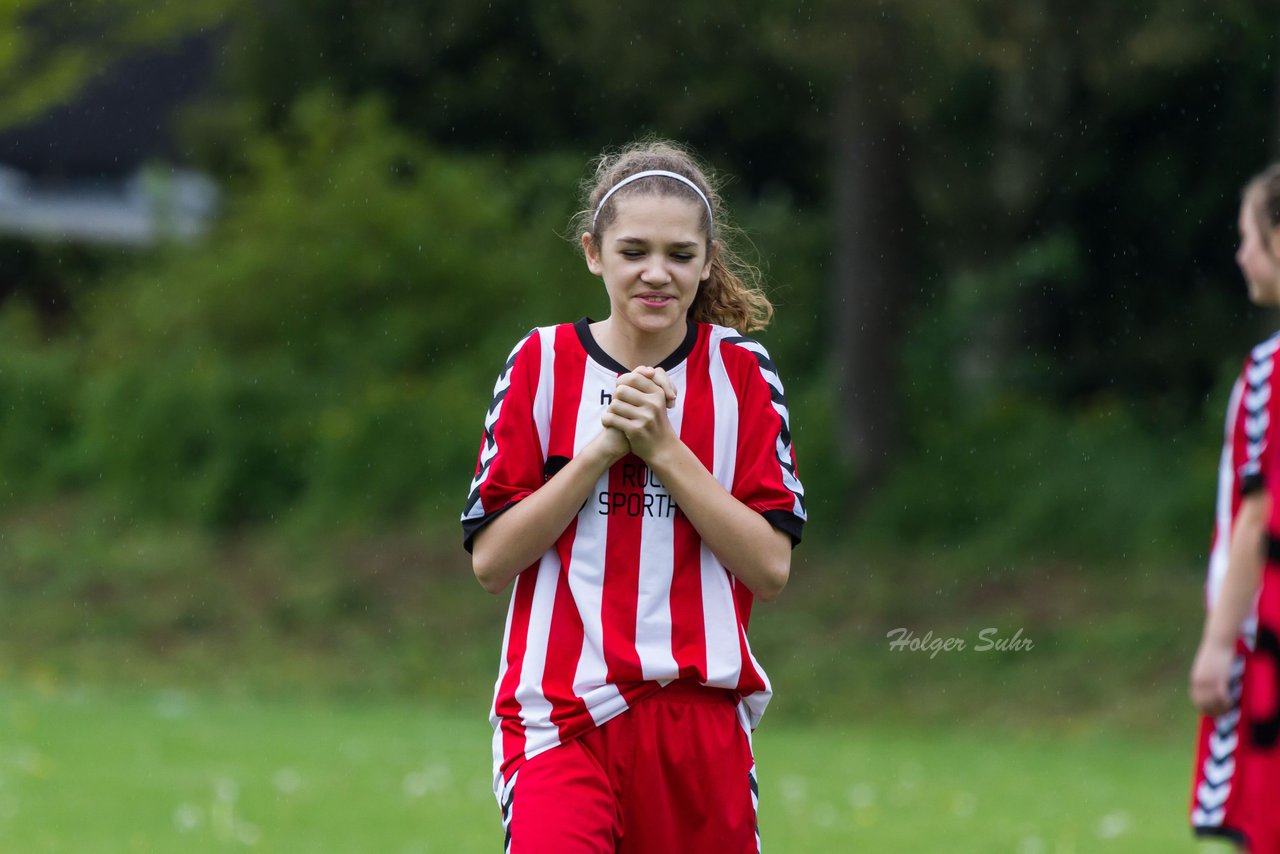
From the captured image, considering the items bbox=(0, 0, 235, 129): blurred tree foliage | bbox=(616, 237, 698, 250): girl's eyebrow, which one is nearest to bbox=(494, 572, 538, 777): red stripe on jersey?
bbox=(616, 237, 698, 250): girl's eyebrow

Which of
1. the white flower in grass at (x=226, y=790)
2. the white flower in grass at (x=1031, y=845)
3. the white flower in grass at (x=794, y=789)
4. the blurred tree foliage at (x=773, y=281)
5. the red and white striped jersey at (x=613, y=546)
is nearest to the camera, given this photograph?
the red and white striped jersey at (x=613, y=546)

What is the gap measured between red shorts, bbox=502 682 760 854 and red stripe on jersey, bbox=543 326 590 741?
8 centimetres

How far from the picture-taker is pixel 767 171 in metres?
21.0

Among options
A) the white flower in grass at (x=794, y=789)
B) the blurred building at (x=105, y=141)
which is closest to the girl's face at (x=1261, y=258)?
the white flower in grass at (x=794, y=789)

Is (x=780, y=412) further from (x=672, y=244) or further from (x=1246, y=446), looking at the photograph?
(x=1246, y=446)

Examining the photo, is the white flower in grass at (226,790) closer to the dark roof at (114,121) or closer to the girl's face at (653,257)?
the girl's face at (653,257)

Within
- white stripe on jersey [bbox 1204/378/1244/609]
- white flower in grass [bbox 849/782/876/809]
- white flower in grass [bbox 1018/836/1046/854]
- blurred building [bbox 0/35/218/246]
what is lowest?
white stripe on jersey [bbox 1204/378/1244/609]

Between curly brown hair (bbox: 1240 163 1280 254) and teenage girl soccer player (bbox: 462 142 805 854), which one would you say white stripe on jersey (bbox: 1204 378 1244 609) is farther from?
teenage girl soccer player (bbox: 462 142 805 854)

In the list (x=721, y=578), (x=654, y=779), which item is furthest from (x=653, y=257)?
(x=654, y=779)

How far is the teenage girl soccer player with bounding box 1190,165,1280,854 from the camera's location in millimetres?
3750

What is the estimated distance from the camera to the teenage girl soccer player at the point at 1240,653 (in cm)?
375

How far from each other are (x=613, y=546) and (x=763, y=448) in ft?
1.25

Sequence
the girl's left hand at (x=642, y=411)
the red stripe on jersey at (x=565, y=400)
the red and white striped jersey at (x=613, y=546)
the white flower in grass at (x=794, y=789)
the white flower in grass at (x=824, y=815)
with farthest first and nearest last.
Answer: the white flower in grass at (x=794, y=789)
the white flower in grass at (x=824, y=815)
the red stripe on jersey at (x=565, y=400)
the red and white striped jersey at (x=613, y=546)
the girl's left hand at (x=642, y=411)

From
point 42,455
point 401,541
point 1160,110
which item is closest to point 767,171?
point 1160,110
